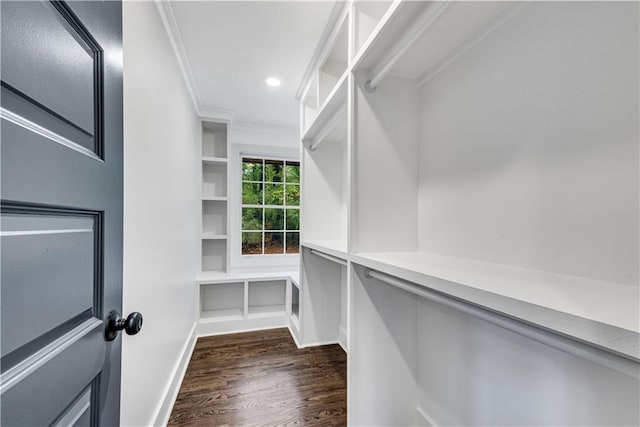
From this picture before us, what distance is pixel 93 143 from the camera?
1.87 ft

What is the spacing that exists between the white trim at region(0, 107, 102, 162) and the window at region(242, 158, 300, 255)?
9.04ft

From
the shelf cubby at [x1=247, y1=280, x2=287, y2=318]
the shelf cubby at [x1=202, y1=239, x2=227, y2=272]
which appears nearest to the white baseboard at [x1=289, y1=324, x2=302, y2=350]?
the shelf cubby at [x1=247, y1=280, x2=287, y2=318]

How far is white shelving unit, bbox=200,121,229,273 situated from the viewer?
2.95 metres

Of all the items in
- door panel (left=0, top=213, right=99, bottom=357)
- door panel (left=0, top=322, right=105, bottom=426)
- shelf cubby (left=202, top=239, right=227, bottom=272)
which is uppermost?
door panel (left=0, top=213, right=99, bottom=357)

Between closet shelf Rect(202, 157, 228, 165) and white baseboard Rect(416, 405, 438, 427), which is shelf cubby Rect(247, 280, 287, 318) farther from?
white baseboard Rect(416, 405, 438, 427)

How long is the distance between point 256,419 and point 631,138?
1993 millimetres

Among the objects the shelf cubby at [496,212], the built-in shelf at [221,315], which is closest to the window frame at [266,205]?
the built-in shelf at [221,315]

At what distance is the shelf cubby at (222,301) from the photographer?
9.16 feet

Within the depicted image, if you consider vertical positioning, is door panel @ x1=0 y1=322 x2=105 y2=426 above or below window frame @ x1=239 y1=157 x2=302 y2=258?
below

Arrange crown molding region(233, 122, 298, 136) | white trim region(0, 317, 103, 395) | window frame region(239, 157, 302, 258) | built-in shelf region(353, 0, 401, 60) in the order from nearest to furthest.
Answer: white trim region(0, 317, 103, 395) → built-in shelf region(353, 0, 401, 60) → crown molding region(233, 122, 298, 136) → window frame region(239, 157, 302, 258)

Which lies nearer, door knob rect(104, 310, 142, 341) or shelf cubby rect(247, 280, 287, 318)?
door knob rect(104, 310, 142, 341)

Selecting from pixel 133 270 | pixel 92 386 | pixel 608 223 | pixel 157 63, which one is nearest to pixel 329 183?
pixel 157 63

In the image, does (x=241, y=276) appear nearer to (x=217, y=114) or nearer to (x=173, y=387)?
(x=173, y=387)

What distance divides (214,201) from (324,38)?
205 cm
